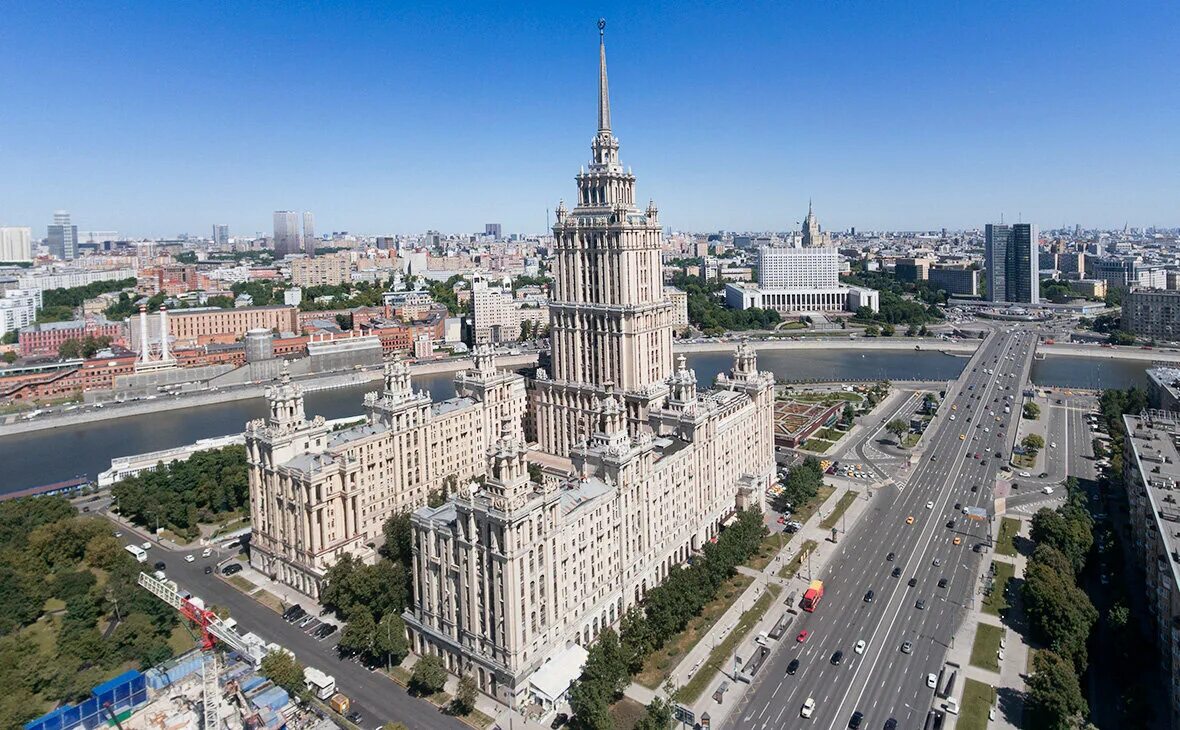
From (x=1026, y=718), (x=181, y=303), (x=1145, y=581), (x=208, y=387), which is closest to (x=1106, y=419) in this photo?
(x=1145, y=581)

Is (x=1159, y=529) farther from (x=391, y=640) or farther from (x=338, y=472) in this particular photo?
(x=338, y=472)

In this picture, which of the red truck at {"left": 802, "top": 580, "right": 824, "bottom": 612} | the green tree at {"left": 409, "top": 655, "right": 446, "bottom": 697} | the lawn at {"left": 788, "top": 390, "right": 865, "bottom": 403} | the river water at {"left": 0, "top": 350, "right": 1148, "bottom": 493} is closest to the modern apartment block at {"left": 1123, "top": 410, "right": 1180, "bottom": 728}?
the red truck at {"left": 802, "top": 580, "right": 824, "bottom": 612}

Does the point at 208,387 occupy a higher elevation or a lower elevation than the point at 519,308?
lower

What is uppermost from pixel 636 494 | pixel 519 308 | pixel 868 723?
pixel 519 308

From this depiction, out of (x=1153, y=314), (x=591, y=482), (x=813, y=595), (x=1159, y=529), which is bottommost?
(x=813, y=595)

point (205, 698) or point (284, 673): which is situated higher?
point (205, 698)

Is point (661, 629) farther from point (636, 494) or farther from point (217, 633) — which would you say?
point (217, 633)

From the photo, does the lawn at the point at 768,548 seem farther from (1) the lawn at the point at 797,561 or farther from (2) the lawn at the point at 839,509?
(2) the lawn at the point at 839,509

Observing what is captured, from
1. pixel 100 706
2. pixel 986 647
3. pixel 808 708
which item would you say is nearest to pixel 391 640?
pixel 100 706
